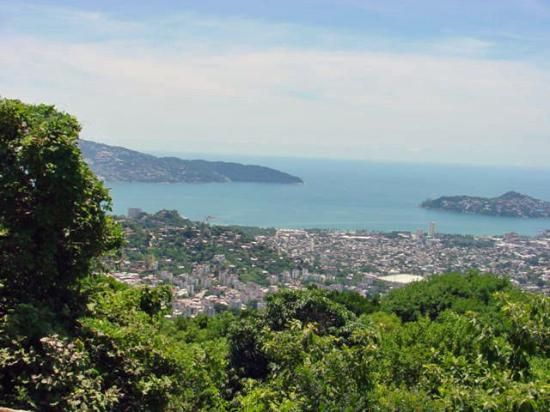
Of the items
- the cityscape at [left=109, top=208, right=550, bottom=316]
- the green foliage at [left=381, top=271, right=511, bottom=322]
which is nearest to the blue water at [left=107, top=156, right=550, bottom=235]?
the cityscape at [left=109, top=208, right=550, bottom=316]

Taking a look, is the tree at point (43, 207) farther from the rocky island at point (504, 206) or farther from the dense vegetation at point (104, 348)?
the rocky island at point (504, 206)

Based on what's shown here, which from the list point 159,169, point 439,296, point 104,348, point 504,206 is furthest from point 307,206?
point 104,348

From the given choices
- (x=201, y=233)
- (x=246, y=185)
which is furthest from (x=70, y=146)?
(x=246, y=185)

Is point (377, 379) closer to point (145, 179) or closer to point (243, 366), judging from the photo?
point (243, 366)

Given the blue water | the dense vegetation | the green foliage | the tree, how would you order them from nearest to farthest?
the dense vegetation < the tree < the green foliage < the blue water

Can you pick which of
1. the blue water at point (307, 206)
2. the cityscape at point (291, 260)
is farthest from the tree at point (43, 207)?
the blue water at point (307, 206)

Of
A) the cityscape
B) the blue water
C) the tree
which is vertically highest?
the tree

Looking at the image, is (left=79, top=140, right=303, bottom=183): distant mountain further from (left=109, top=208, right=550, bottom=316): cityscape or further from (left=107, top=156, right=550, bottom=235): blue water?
(left=109, top=208, right=550, bottom=316): cityscape

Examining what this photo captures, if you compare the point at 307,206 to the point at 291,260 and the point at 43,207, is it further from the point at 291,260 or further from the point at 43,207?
the point at 43,207
